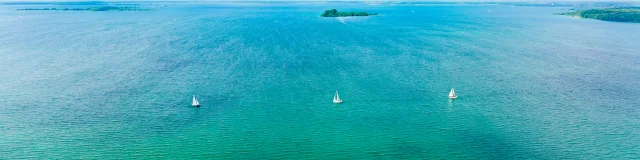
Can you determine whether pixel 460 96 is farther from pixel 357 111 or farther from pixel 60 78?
pixel 60 78

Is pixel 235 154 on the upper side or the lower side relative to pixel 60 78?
lower

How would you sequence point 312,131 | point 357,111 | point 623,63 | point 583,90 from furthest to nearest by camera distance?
point 623,63, point 583,90, point 357,111, point 312,131

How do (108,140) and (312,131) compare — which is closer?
(108,140)

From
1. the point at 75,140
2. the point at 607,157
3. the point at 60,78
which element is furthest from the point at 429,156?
the point at 60,78

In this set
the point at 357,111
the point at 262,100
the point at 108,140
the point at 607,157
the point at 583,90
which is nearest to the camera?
the point at 607,157

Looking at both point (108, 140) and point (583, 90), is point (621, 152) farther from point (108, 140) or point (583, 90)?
point (108, 140)

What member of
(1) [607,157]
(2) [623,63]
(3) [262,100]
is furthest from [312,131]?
(2) [623,63]
